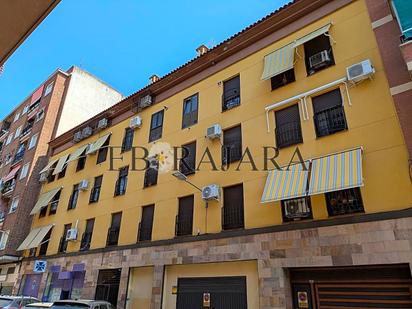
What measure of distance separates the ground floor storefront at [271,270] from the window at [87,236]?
2159 millimetres

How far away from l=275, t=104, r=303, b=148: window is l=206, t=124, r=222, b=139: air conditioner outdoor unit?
2.71 m

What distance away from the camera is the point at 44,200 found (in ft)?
71.3

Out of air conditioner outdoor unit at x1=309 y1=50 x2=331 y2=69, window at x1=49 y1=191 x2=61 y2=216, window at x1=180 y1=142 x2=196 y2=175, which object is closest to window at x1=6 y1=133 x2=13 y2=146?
window at x1=49 y1=191 x2=61 y2=216

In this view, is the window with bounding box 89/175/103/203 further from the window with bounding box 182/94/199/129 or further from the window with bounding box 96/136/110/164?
the window with bounding box 182/94/199/129

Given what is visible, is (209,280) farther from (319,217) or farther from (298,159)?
(298,159)

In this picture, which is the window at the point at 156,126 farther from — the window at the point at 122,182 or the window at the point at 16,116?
the window at the point at 16,116

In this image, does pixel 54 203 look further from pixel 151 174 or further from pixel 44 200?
pixel 151 174

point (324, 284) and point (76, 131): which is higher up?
point (76, 131)

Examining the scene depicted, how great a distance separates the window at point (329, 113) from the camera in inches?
406

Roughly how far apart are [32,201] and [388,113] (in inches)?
967

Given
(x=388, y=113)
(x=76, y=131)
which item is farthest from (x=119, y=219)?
(x=388, y=113)

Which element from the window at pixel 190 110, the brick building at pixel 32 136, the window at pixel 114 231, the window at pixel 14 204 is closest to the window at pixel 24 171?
the brick building at pixel 32 136

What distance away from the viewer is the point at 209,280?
11.5 meters

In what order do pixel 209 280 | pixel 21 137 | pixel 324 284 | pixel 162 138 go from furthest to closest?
pixel 21 137 → pixel 162 138 → pixel 209 280 → pixel 324 284
